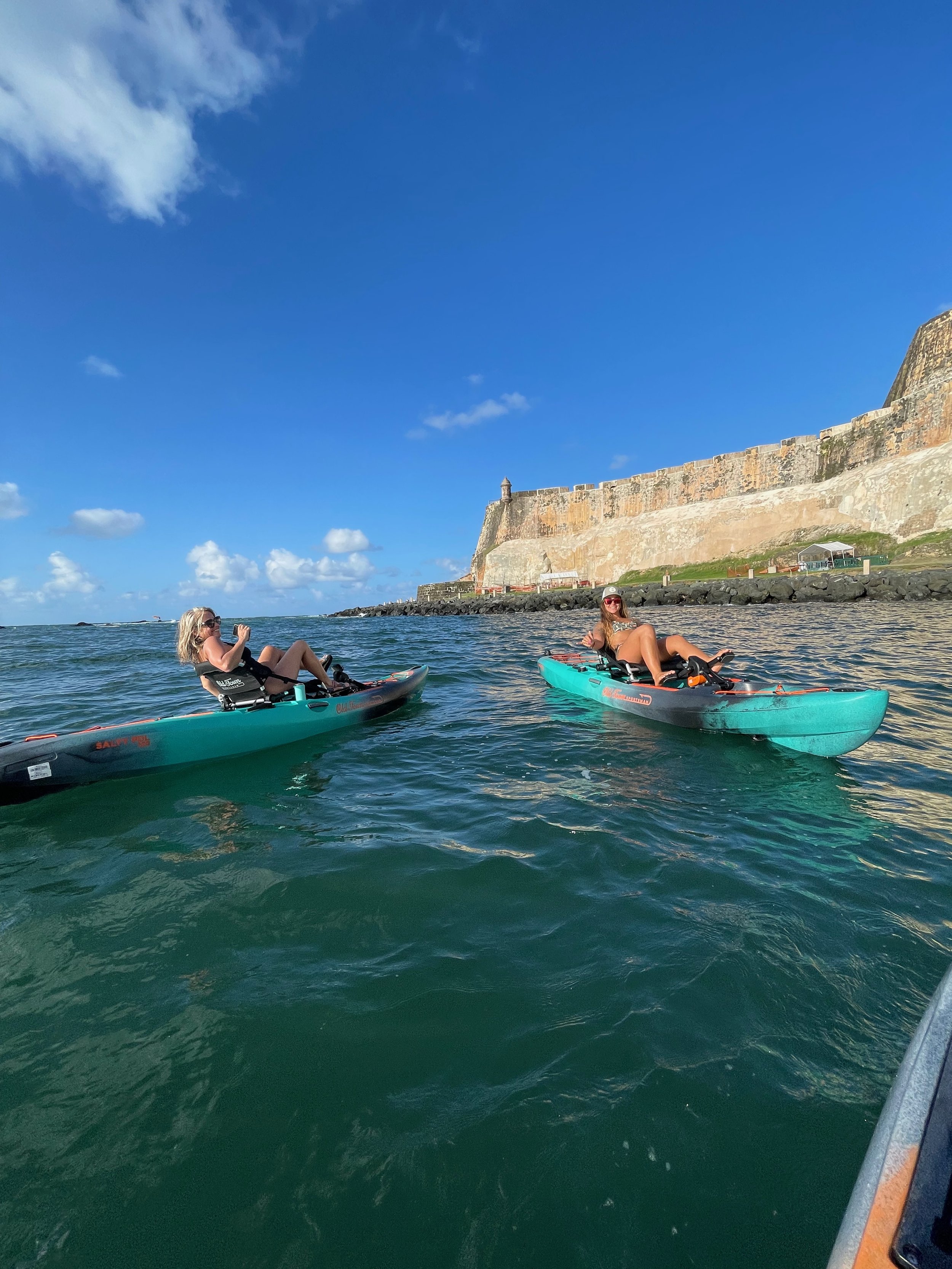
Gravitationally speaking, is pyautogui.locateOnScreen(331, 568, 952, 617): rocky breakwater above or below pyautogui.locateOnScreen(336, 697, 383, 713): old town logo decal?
above

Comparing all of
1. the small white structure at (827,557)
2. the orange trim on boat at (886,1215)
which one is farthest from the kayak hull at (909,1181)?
the small white structure at (827,557)

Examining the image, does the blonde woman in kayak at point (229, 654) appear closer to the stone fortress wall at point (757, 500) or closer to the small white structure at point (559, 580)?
the stone fortress wall at point (757, 500)

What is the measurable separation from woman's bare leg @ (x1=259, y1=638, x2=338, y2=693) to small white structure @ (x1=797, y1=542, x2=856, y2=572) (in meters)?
43.3

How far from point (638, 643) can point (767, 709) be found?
228cm

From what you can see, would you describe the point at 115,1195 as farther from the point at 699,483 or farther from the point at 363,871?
the point at 699,483

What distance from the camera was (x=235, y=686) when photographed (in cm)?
725

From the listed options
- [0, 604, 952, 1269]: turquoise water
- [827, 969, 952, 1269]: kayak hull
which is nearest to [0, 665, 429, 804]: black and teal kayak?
[0, 604, 952, 1269]: turquoise water

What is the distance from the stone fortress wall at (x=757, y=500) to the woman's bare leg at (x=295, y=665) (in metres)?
47.4

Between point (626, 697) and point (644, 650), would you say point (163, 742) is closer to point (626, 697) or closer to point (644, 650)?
point (626, 697)

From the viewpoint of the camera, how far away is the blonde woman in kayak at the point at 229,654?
698cm

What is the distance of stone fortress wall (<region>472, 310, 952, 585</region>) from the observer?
4266cm

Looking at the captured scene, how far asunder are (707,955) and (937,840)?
2.39 m

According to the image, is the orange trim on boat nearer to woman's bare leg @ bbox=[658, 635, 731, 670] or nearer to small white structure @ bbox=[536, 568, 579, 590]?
woman's bare leg @ bbox=[658, 635, 731, 670]

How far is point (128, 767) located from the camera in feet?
20.1
